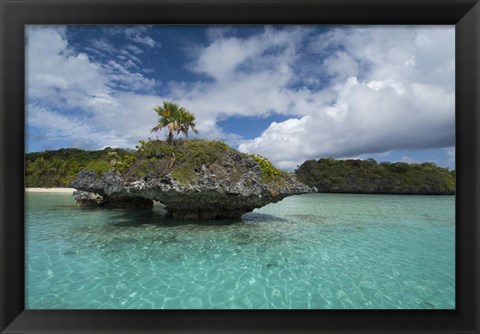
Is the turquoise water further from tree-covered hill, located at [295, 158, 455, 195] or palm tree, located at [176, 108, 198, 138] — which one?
tree-covered hill, located at [295, 158, 455, 195]

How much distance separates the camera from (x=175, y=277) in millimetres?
5043

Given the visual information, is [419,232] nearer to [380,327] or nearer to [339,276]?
[339,276]

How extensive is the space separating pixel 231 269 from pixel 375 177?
50713 millimetres

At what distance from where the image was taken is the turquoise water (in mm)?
4262

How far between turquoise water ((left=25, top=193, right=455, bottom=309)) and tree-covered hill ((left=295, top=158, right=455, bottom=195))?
3968 centimetres

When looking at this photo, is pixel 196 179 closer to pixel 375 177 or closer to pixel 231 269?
pixel 231 269

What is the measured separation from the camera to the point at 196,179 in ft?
31.9

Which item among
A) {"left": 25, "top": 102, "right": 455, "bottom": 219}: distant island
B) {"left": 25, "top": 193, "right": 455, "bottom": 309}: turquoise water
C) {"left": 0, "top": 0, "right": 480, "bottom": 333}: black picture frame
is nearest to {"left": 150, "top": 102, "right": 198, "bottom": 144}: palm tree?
{"left": 25, "top": 102, "right": 455, "bottom": 219}: distant island
